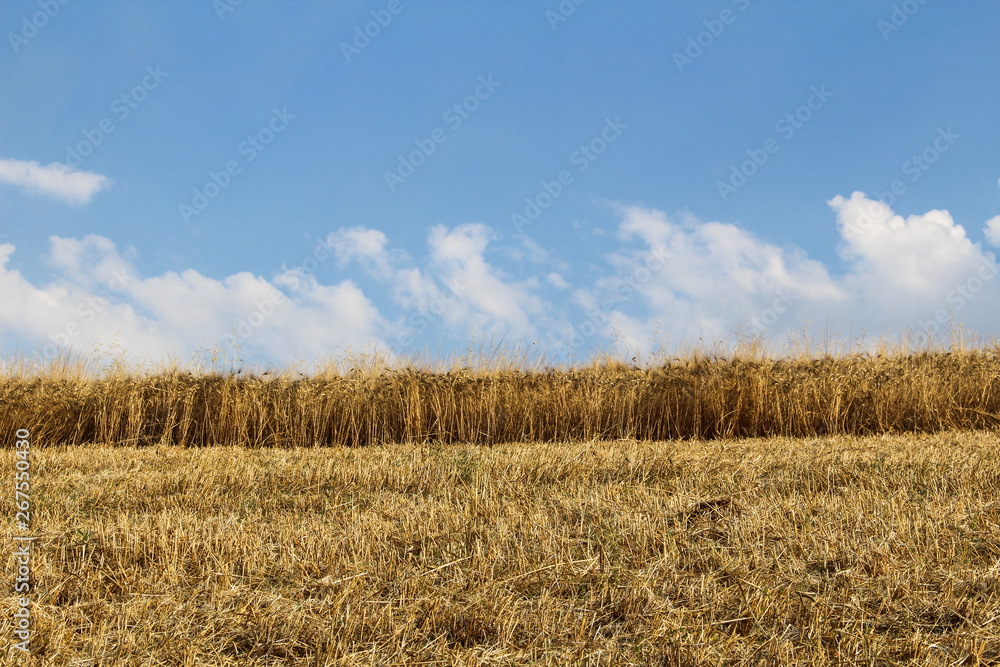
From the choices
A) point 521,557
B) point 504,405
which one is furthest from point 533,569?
point 504,405

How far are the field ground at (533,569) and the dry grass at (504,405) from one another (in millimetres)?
4824

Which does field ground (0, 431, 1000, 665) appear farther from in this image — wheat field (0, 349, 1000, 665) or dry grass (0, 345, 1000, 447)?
dry grass (0, 345, 1000, 447)

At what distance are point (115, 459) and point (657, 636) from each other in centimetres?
714

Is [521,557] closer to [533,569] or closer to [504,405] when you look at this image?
[533,569]

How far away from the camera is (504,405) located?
10.4m

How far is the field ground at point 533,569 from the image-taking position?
259 centimetres

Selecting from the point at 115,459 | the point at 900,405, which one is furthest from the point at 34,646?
the point at 900,405

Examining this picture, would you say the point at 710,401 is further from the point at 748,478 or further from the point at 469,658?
the point at 469,658

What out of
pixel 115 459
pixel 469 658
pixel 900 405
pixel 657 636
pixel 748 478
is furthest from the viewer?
pixel 900 405

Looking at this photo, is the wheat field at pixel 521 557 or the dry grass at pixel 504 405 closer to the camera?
the wheat field at pixel 521 557

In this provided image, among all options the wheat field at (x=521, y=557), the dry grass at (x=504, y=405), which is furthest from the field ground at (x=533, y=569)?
the dry grass at (x=504, y=405)

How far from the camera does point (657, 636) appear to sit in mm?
2605

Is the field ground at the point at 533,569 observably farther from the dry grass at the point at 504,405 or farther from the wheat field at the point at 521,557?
the dry grass at the point at 504,405

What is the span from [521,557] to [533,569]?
0.16m
